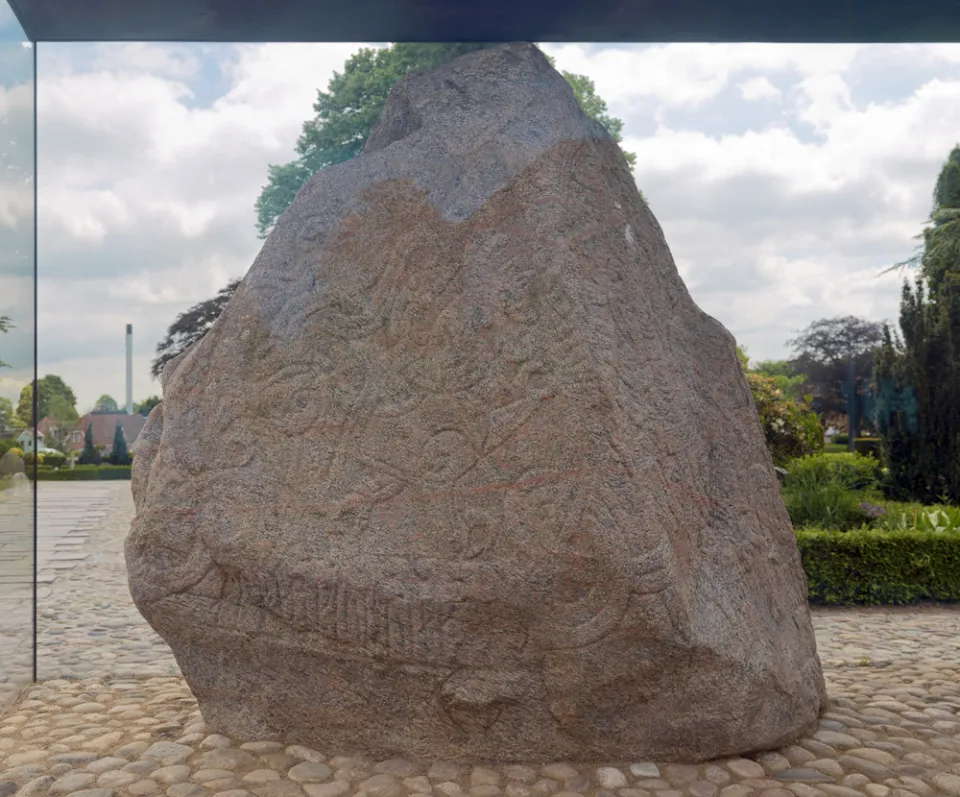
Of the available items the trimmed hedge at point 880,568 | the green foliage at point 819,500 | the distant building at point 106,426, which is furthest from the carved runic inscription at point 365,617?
the distant building at point 106,426

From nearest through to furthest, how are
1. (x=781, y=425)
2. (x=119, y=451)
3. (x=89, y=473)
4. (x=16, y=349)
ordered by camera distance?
(x=16, y=349) < (x=781, y=425) < (x=89, y=473) < (x=119, y=451)

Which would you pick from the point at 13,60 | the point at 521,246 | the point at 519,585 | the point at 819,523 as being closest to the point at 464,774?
Result: the point at 519,585

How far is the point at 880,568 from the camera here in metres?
8.62

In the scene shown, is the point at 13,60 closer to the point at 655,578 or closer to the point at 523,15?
the point at 523,15

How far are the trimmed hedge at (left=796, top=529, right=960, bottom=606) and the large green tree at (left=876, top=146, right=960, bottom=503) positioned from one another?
5.11m

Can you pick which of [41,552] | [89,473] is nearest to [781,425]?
[41,552]

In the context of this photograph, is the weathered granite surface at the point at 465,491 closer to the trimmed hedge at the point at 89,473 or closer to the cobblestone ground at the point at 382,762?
the cobblestone ground at the point at 382,762

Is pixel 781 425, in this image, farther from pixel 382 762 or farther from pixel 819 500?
pixel 382 762

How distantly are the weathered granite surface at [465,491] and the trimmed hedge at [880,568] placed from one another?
501cm

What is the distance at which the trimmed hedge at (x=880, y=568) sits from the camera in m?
8.59

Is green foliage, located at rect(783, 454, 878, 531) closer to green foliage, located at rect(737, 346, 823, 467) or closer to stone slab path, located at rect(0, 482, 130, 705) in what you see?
green foliage, located at rect(737, 346, 823, 467)

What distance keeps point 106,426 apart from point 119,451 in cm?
156

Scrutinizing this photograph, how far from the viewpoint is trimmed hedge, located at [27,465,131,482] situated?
2511 centimetres

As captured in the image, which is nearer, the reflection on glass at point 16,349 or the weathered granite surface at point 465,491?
the weathered granite surface at point 465,491
